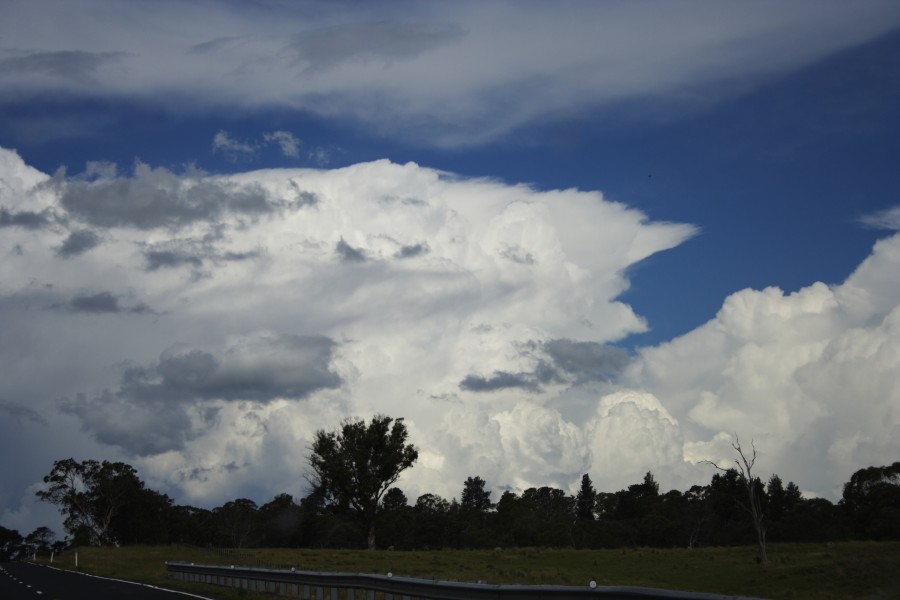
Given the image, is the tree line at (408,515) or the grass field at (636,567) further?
the tree line at (408,515)

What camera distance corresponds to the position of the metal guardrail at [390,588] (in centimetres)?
1255

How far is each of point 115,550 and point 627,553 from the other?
146ft

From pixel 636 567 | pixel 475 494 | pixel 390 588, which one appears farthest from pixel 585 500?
pixel 390 588

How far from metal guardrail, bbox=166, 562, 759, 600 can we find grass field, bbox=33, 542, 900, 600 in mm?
1056

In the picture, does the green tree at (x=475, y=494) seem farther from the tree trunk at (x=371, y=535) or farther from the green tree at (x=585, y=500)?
the tree trunk at (x=371, y=535)

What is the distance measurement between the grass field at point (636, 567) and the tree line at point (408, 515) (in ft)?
24.8

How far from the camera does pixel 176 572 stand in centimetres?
4509

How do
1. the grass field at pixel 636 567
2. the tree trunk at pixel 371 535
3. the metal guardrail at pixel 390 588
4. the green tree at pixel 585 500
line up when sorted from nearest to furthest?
the metal guardrail at pixel 390 588
the grass field at pixel 636 567
the tree trunk at pixel 371 535
the green tree at pixel 585 500

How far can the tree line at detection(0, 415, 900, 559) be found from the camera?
292 ft

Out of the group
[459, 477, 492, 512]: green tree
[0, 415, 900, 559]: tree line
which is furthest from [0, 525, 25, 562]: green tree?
[459, 477, 492, 512]: green tree

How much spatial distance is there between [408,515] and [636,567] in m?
80.5

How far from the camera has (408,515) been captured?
432 ft

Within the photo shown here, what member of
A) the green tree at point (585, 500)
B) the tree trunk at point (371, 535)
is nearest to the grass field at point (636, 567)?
the tree trunk at point (371, 535)

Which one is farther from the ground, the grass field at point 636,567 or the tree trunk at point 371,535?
the tree trunk at point 371,535
